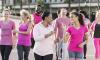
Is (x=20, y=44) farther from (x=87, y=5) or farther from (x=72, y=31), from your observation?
(x=87, y=5)

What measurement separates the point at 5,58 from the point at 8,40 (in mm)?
478

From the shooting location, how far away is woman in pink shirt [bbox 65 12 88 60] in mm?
8703

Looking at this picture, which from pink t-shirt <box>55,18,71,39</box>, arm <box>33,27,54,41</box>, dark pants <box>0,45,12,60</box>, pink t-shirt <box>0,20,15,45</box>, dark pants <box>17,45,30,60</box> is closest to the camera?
arm <box>33,27,54,41</box>

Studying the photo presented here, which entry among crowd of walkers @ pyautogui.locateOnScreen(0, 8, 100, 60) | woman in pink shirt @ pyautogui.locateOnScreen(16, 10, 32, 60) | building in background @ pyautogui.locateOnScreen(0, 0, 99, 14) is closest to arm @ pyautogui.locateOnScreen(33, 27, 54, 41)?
crowd of walkers @ pyautogui.locateOnScreen(0, 8, 100, 60)

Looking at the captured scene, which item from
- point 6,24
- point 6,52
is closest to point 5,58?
point 6,52

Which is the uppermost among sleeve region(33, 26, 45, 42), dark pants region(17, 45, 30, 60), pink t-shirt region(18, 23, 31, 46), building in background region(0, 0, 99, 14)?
sleeve region(33, 26, 45, 42)

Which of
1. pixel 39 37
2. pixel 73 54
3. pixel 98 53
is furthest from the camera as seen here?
pixel 98 53

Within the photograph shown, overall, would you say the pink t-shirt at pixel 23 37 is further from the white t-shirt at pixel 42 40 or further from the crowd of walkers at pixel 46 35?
the white t-shirt at pixel 42 40

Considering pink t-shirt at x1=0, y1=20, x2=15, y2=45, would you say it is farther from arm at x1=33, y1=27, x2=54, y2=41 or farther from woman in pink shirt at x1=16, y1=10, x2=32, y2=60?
arm at x1=33, y1=27, x2=54, y2=41

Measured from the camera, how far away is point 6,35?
10.5 metres

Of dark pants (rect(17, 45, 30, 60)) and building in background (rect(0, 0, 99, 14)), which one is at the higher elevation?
dark pants (rect(17, 45, 30, 60))

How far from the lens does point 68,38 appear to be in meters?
8.73

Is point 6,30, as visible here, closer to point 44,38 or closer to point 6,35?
point 6,35

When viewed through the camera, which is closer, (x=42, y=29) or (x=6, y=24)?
(x=42, y=29)
